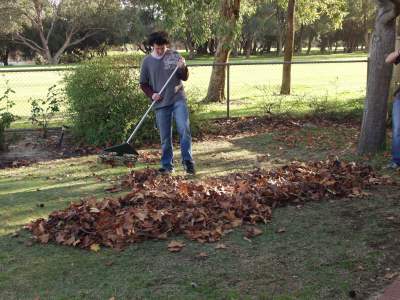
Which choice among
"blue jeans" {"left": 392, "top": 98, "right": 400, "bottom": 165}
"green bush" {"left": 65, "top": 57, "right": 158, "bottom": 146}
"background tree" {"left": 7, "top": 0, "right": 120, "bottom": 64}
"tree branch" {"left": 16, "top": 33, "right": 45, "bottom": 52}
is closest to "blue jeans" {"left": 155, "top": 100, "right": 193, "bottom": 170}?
"green bush" {"left": 65, "top": 57, "right": 158, "bottom": 146}

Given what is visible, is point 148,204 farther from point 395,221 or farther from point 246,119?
point 246,119

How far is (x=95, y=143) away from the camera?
Result: 986cm

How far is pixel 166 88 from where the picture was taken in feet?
23.8

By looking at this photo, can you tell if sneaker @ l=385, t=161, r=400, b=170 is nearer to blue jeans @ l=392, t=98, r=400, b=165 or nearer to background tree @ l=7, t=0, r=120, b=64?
blue jeans @ l=392, t=98, r=400, b=165

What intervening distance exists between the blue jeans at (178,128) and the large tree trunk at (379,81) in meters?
2.71

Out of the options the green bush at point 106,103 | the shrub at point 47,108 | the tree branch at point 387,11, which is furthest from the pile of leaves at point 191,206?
the shrub at point 47,108

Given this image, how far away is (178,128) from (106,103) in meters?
2.84

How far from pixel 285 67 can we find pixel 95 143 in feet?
37.9

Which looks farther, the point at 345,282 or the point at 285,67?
the point at 285,67

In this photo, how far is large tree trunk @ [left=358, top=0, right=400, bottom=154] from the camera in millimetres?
7602

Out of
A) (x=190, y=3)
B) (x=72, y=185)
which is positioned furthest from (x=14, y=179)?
(x=190, y=3)

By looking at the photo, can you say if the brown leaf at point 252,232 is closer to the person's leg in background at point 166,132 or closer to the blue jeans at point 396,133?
the person's leg in background at point 166,132

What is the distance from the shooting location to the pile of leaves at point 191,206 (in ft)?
16.0

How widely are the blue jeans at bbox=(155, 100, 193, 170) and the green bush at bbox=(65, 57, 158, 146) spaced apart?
2398mm
